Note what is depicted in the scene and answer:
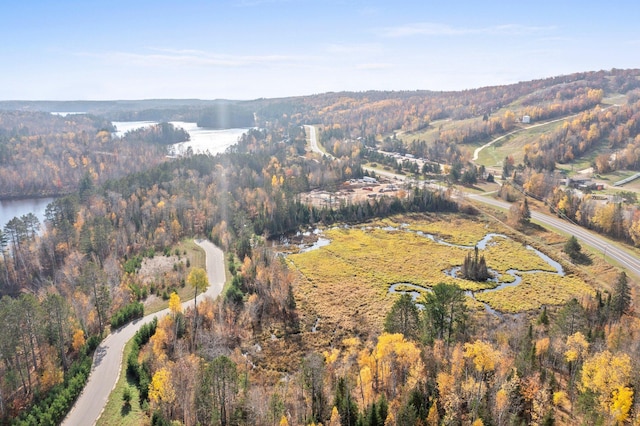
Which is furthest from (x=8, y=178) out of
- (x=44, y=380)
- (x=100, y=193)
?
(x=44, y=380)

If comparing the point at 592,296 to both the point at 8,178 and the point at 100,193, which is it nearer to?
the point at 100,193

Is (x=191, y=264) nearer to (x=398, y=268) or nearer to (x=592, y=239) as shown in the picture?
(x=398, y=268)

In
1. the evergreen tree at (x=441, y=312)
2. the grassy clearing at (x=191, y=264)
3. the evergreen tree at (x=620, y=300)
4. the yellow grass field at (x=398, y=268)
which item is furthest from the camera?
the yellow grass field at (x=398, y=268)

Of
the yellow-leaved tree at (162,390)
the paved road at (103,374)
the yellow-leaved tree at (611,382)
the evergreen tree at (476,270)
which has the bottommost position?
the evergreen tree at (476,270)

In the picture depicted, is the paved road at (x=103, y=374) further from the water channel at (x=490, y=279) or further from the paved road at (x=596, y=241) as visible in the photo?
the paved road at (x=596, y=241)

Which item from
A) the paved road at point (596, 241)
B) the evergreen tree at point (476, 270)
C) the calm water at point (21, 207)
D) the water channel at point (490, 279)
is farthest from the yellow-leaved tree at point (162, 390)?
the calm water at point (21, 207)

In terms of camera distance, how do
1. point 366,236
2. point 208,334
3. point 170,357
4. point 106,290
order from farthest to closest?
1. point 366,236
2. point 106,290
3. point 208,334
4. point 170,357

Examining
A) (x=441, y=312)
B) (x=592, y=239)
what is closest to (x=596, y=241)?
(x=592, y=239)
